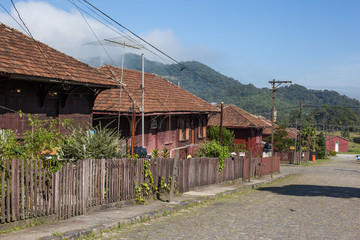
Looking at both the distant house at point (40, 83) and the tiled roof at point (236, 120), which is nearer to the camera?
the distant house at point (40, 83)

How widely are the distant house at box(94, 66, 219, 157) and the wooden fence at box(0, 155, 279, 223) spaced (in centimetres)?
477

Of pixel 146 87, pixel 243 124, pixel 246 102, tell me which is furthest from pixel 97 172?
pixel 246 102

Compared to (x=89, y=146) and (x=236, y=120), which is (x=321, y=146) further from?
(x=89, y=146)

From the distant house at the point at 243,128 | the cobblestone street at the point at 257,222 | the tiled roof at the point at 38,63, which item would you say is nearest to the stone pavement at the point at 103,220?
the cobblestone street at the point at 257,222

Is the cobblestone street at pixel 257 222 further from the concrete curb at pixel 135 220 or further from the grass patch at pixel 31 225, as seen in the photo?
the grass patch at pixel 31 225

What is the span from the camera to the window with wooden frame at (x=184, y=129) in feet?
87.1

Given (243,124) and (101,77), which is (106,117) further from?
(243,124)

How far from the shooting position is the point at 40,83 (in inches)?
517

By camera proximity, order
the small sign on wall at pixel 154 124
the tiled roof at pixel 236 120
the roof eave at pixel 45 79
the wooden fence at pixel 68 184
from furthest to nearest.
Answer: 1. the tiled roof at pixel 236 120
2. the small sign on wall at pixel 154 124
3. the roof eave at pixel 45 79
4. the wooden fence at pixel 68 184

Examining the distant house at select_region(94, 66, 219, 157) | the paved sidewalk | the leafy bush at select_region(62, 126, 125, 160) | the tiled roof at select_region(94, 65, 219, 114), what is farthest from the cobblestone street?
the tiled roof at select_region(94, 65, 219, 114)

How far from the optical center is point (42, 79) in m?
12.2

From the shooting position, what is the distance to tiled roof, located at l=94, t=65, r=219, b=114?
20172 mm

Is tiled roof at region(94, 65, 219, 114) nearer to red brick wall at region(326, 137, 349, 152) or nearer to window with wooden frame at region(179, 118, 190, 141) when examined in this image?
window with wooden frame at region(179, 118, 190, 141)

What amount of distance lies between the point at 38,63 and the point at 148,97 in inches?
399
